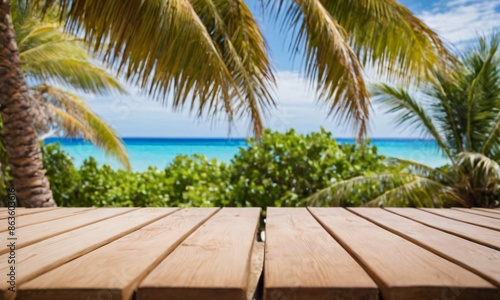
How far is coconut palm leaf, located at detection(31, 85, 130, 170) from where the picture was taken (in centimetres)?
1004

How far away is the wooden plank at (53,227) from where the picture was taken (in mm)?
1489

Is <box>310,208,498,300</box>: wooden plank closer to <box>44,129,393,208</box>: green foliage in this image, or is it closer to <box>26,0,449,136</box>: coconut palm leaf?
<box>26,0,449,136</box>: coconut palm leaf

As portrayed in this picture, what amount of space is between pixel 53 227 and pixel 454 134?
676cm

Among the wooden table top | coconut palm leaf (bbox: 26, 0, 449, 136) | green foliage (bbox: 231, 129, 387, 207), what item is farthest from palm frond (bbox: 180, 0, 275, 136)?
the wooden table top

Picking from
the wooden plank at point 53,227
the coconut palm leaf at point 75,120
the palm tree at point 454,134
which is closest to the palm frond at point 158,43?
the wooden plank at point 53,227

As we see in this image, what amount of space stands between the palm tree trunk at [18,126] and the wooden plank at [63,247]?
3.19m

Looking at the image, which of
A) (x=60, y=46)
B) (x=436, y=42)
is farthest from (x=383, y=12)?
(x=60, y=46)

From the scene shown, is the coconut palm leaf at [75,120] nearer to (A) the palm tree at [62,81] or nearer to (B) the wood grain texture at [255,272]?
(A) the palm tree at [62,81]

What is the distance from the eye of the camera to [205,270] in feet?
3.58

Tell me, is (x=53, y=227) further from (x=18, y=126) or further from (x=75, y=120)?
(x=75, y=120)

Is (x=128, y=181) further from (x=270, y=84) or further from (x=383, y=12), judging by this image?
(x=383, y=12)

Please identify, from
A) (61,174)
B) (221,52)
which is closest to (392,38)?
(221,52)

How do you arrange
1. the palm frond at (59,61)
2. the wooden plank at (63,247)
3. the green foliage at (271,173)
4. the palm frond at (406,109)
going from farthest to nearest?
the palm frond at (59,61)
the palm frond at (406,109)
the green foliage at (271,173)
the wooden plank at (63,247)

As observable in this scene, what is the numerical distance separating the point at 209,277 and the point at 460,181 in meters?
6.28
